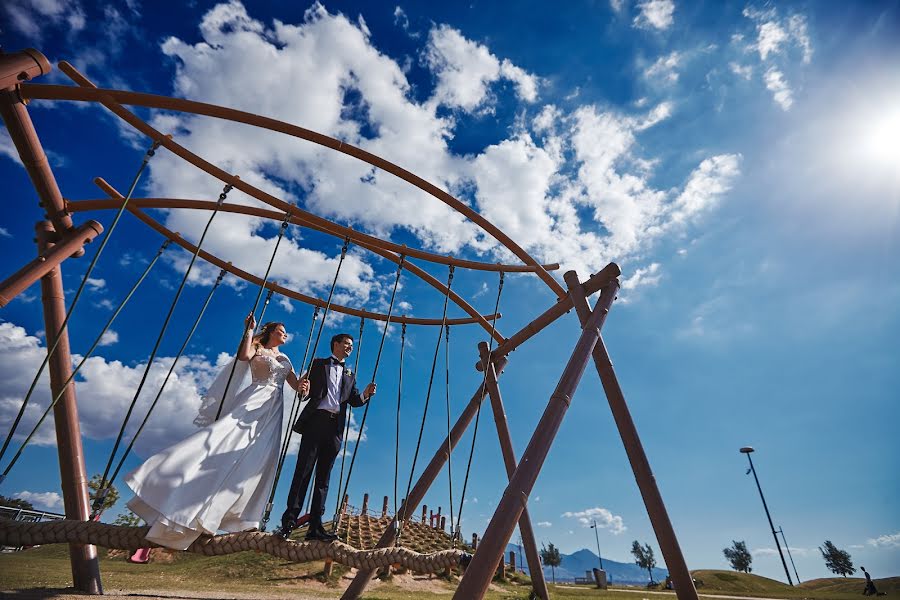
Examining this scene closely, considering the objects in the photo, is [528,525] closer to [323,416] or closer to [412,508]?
[412,508]

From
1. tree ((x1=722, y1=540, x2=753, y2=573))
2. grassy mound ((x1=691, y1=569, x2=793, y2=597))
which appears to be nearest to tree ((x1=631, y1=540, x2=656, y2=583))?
tree ((x1=722, y1=540, x2=753, y2=573))

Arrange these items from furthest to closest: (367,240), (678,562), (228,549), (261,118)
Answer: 1. (367,240)
2. (678,562)
3. (261,118)
4. (228,549)

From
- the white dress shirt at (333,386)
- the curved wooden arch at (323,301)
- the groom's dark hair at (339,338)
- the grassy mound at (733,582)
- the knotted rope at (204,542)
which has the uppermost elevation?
the curved wooden arch at (323,301)

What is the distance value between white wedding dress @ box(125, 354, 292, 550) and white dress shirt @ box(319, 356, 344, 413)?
0.50m

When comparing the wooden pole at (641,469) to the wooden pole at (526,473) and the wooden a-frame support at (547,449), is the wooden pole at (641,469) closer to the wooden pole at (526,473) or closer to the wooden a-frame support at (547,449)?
the wooden a-frame support at (547,449)

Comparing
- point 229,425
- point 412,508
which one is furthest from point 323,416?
point 412,508

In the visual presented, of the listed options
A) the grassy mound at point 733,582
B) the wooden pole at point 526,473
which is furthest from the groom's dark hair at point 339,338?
the grassy mound at point 733,582

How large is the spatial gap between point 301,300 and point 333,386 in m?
2.56

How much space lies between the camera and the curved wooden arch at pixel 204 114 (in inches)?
169

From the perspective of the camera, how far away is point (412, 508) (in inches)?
247

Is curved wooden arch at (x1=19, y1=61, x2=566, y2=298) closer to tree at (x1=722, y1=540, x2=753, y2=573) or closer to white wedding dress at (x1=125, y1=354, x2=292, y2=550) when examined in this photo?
white wedding dress at (x1=125, y1=354, x2=292, y2=550)

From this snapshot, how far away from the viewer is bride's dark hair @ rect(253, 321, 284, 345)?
477 cm

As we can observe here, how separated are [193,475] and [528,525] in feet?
16.0

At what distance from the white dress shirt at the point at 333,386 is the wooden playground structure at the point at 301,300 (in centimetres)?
78
